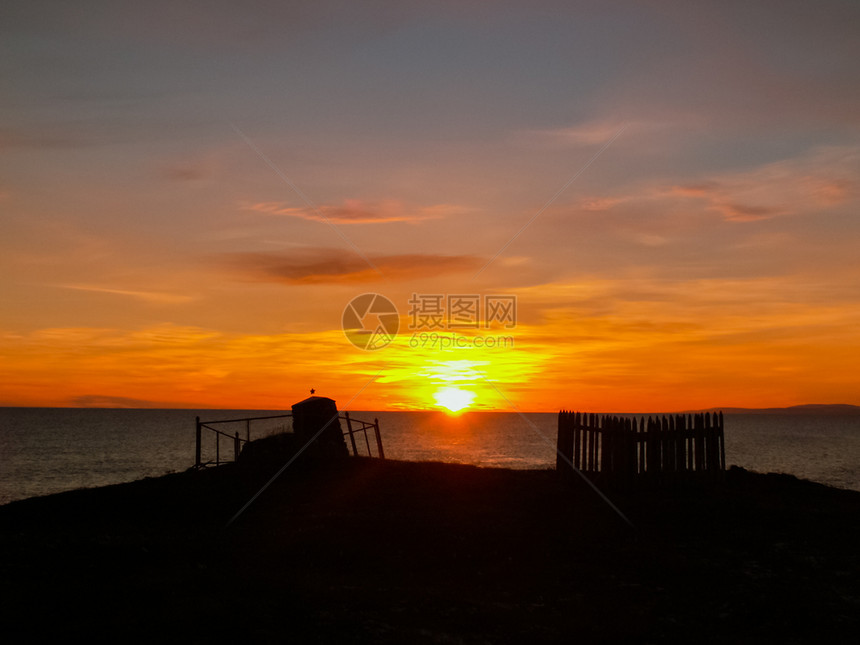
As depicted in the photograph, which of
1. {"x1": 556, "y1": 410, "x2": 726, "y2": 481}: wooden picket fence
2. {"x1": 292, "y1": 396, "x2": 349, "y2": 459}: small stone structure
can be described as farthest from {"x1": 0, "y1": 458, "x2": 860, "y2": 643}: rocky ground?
{"x1": 292, "y1": 396, "x2": 349, "y2": 459}: small stone structure

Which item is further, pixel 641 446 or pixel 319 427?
pixel 319 427

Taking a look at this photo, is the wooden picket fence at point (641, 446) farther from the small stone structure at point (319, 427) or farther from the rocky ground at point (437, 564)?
the small stone structure at point (319, 427)

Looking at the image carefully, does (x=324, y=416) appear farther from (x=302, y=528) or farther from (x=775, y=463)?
(x=775, y=463)

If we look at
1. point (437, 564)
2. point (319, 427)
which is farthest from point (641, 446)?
point (319, 427)

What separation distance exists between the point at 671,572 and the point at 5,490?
6410 centimetres

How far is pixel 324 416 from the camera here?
28766 millimetres

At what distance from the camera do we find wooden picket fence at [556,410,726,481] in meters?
19.3

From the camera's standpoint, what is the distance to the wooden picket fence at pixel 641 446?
19328 mm

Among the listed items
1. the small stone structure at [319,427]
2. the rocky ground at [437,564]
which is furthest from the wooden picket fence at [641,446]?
the small stone structure at [319,427]

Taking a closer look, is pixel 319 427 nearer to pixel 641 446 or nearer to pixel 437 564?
pixel 641 446

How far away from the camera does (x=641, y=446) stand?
19.4 metres

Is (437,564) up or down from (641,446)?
down

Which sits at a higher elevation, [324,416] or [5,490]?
[324,416]

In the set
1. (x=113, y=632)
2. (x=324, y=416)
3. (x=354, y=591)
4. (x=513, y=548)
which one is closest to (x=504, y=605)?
(x=354, y=591)
